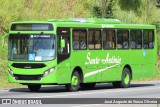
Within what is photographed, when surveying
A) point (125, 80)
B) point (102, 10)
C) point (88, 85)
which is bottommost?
point (88, 85)

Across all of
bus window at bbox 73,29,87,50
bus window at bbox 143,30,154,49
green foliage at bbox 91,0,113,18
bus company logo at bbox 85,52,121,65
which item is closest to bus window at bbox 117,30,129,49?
bus company logo at bbox 85,52,121,65

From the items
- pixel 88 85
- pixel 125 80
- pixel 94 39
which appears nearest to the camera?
pixel 94 39

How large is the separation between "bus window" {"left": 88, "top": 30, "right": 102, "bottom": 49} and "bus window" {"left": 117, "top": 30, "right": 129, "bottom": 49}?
5.04 ft

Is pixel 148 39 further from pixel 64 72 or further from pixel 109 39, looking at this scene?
pixel 64 72

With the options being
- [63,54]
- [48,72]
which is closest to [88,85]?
[63,54]

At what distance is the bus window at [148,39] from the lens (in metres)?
35.6

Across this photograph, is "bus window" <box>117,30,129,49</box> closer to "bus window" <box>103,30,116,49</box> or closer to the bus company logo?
"bus window" <box>103,30,116,49</box>

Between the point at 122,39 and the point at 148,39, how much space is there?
8.35 feet

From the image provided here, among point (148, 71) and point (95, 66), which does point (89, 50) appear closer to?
point (95, 66)

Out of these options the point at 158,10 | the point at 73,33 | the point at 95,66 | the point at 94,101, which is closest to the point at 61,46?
the point at 73,33

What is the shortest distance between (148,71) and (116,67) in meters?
2.92

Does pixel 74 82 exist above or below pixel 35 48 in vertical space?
below

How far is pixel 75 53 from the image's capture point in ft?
99.2

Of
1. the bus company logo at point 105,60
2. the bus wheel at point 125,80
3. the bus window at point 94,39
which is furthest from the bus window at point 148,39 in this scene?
the bus window at point 94,39
